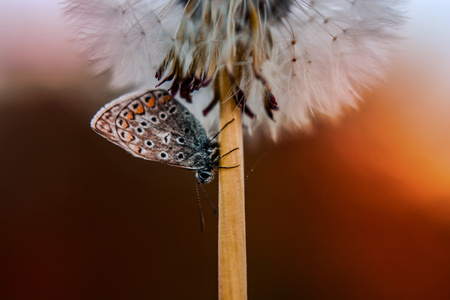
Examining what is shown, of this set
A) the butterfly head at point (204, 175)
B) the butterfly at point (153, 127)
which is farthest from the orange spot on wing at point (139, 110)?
the butterfly head at point (204, 175)

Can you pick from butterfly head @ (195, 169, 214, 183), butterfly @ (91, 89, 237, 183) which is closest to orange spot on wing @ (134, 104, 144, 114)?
butterfly @ (91, 89, 237, 183)

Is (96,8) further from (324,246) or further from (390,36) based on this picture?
(324,246)

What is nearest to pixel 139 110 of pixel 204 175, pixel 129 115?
pixel 129 115

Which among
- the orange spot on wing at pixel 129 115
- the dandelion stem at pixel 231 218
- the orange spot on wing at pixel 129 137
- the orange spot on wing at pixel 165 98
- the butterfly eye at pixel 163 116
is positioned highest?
the orange spot on wing at pixel 165 98

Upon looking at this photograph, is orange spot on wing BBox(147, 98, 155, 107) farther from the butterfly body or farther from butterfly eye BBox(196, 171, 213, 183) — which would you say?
butterfly eye BBox(196, 171, 213, 183)

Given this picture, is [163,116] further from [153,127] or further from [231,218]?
[231,218]

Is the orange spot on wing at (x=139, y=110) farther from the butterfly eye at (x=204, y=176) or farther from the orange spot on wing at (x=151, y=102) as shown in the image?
the butterfly eye at (x=204, y=176)

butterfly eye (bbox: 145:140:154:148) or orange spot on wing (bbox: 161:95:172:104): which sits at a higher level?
orange spot on wing (bbox: 161:95:172:104)

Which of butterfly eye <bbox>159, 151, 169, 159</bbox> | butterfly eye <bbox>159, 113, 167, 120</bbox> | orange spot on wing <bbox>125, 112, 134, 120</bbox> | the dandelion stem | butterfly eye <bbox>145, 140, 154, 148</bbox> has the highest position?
orange spot on wing <bbox>125, 112, 134, 120</bbox>
